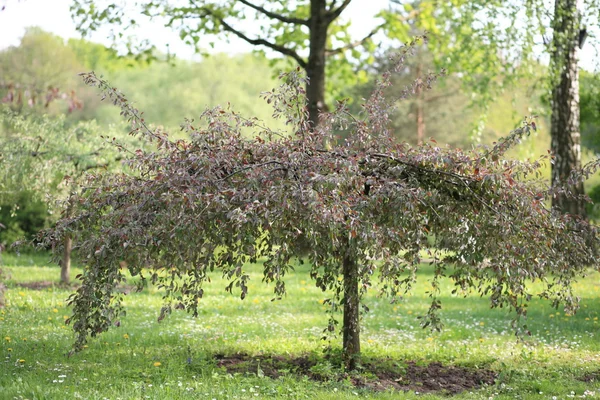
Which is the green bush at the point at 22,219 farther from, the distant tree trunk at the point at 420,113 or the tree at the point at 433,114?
the distant tree trunk at the point at 420,113

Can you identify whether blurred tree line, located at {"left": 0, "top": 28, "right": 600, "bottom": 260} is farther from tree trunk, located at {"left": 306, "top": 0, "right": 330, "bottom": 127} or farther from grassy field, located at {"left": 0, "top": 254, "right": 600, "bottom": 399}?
tree trunk, located at {"left": 306, "top": 0, "right": 330, "bottom": 127}

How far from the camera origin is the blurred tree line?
10852mm

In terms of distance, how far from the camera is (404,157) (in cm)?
544

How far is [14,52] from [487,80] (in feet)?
85.6

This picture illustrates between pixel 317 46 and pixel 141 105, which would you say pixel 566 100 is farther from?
pixel 141 105

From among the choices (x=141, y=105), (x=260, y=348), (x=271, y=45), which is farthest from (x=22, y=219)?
(x=141, y=105)

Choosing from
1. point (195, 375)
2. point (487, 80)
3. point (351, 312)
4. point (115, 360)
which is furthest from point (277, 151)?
point (487, 80)

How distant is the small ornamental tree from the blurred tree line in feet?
4.16

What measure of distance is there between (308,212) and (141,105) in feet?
143

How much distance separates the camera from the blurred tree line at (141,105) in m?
10.9

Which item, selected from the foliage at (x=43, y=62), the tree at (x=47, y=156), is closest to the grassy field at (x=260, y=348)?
the tree at (x=47, y=156)

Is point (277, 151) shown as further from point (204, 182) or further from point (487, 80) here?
point (487, 80)

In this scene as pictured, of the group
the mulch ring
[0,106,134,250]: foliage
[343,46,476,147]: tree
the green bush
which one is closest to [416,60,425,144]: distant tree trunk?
[343,46,476,147]: tree

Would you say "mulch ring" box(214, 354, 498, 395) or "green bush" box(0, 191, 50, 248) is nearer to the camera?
"mulch ring" box(214, 354, 498, 395)
